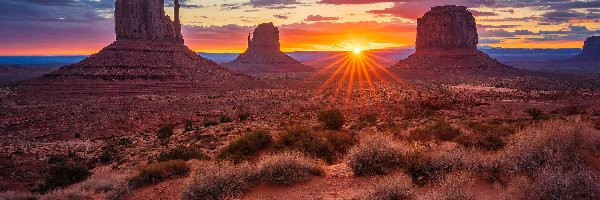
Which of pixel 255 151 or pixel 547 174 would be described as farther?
pixel 255 151

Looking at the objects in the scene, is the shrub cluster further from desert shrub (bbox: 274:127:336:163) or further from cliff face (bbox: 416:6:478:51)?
cliff face (bbox: 416:6:478:51)

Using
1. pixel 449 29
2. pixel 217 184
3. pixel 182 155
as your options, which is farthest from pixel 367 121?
pixel 449 29

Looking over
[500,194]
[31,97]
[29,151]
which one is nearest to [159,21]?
[31,97]

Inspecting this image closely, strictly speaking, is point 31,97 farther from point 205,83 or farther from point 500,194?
point 500,194

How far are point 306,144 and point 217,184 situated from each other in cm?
526

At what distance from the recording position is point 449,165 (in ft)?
29.6

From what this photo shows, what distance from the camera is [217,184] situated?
8.97 meters

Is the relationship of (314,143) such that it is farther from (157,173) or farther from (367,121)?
(367,121)

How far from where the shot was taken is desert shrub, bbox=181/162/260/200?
8.83 meters

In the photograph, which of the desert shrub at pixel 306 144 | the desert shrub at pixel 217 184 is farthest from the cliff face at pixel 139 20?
the desert shrub at pixel 217 184

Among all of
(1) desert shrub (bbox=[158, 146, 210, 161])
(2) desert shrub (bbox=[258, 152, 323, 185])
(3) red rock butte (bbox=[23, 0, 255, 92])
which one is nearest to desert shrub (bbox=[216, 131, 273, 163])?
(1) desert shrub (bbox=[158, 146, 210, 161])

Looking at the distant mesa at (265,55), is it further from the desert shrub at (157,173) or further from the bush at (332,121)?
the desert shrub at (157,173)

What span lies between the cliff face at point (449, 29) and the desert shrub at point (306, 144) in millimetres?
111173

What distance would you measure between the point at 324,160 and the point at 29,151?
72.8 ft
